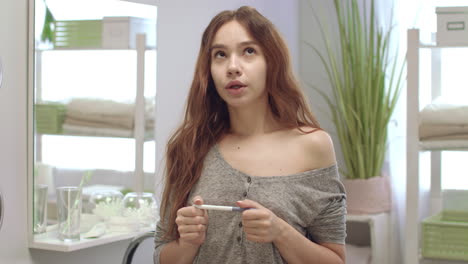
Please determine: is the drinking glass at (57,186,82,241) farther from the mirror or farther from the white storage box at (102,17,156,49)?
the white storage box at (102,17,156,49)

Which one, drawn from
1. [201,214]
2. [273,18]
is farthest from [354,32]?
[201,214]

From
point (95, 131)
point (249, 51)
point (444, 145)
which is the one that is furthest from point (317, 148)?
point (444, 145)

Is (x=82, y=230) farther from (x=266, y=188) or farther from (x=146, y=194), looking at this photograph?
(x=266, y=188)

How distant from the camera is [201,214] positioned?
130cm

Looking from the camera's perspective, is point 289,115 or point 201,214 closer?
point 201,214

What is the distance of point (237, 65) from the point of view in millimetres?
1331

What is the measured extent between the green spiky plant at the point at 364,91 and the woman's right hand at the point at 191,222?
2095mm

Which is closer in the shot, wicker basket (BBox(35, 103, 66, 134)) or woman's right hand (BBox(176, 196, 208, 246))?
woman's right hand (BBox(176, 196, 208, 246))

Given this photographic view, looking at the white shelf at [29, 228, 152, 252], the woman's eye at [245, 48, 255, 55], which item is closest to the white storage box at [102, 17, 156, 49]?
the white shelf at [29, 228, 152, 252]

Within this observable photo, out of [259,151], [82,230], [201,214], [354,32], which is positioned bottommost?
[82,230]

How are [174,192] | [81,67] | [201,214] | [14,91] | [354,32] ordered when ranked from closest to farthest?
[201,214] → [174,192] → [14,91] → [81,67] → [354,32]

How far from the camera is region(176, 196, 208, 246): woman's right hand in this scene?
4.24 ft

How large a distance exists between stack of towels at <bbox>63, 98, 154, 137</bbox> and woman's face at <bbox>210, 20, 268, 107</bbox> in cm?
96

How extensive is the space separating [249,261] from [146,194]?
1.14 meters
